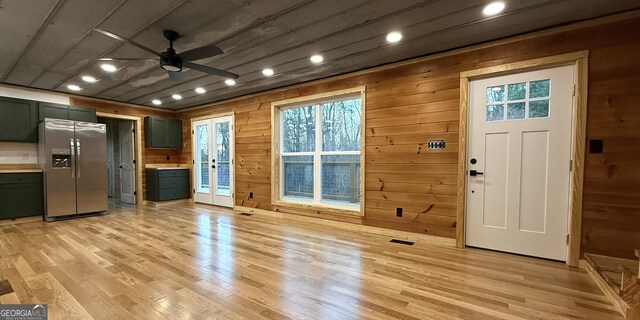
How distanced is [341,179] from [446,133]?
5.86ft

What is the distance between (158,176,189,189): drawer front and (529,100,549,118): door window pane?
6849mm

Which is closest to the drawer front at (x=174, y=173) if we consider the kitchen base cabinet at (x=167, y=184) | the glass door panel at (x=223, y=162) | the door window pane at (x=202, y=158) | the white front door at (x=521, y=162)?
the kitchen base cabinet at (x=167, y=184)

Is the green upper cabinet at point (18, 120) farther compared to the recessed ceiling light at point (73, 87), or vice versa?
the recessed ceiling light at point (73, 87)

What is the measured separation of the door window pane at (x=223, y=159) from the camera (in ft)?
20.2

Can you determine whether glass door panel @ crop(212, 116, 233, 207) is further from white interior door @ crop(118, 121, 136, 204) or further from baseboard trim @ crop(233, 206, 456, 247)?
white interior door @ crop(118, 121, 136, 204)

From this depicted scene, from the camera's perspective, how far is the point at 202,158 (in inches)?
266

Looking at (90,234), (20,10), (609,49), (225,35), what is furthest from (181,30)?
(609,49)

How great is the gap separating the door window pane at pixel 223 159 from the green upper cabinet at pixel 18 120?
10.1 ft

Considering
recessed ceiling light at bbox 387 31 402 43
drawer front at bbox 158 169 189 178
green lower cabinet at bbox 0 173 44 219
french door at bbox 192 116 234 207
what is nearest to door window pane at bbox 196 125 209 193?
french door at bbox 192 116 234 207

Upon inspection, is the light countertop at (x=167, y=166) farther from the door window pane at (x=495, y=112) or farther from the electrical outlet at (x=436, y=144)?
the door window pane at (x=495, y=112)

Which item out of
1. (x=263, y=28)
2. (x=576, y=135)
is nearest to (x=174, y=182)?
(x=263, y=28)

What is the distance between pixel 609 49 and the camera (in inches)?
102

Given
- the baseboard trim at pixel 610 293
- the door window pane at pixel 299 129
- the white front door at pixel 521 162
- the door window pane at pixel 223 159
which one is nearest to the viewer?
the baseboard trim at pixel 610 293

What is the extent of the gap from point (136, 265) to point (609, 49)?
16.5ft
